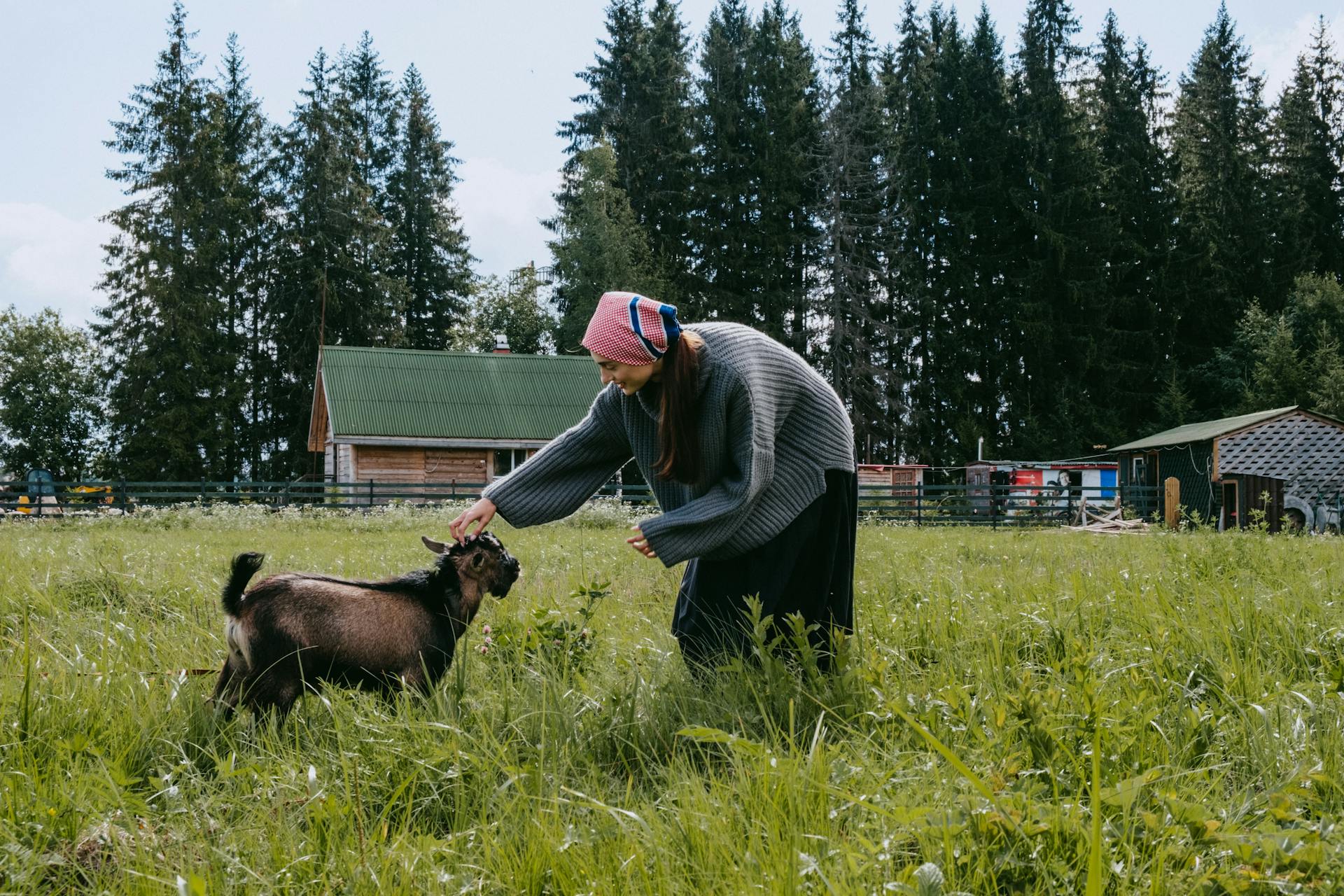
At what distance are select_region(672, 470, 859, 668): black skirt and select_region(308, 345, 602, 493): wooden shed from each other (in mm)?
28689

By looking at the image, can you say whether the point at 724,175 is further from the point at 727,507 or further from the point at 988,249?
the point at 727,507

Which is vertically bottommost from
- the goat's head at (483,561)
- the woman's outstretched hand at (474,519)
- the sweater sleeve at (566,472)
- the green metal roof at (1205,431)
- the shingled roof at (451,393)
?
the goat's head at (483,561)

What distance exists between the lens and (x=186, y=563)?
30.0ft

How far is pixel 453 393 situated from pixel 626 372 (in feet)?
107

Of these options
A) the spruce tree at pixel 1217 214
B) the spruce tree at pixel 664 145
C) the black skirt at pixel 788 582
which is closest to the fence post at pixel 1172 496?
the spruce tree at pixel 1217 214

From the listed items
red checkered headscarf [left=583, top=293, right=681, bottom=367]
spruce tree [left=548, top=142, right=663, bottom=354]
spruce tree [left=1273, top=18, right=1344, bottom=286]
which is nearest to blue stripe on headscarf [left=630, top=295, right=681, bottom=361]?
red checkered headscarf [left=583, top=293, right=681, bottom=367]

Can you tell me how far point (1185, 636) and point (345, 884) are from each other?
3.24m

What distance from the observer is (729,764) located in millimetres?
3033

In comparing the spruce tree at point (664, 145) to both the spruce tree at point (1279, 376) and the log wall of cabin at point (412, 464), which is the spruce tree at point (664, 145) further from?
the spruce tree at point (1279, 376)

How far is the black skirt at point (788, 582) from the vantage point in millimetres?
4023

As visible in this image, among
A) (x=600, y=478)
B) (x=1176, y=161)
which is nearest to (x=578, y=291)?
(x=1176, y=161)

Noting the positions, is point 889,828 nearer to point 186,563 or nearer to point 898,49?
point 186,563

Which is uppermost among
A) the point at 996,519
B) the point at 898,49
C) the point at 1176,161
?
the point at 898,49

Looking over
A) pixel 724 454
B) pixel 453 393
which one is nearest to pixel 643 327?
pixel 724 454
